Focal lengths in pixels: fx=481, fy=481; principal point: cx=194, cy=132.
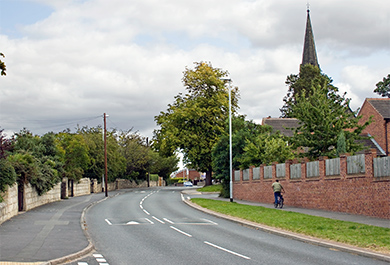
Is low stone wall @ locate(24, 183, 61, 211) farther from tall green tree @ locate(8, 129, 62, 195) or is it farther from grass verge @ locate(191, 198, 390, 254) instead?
grass verge @ locate(191, 198, 390, 254)

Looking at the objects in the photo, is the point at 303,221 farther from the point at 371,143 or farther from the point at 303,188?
the point at 371,143

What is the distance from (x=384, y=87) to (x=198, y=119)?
34774 millimetres

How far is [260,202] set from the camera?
35375 millimetres

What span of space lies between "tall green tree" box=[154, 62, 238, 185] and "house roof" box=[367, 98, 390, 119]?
1897 centimetres

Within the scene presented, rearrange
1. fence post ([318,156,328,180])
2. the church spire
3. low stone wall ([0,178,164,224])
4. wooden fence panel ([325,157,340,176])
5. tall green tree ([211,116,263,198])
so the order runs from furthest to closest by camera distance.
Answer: the church spire, tall green tree ([211,116,263,198]), fence post ([318,156,328,180]), wooden fence panel ([325,157,340,176]), low stone wall ([0,178,164,224])

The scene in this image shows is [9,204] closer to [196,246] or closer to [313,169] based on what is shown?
[196,246]

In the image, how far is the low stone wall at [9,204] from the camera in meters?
20.2

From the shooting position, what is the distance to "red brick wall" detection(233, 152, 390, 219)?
806 inches

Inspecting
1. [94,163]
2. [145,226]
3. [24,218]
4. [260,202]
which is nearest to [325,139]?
[260,202]

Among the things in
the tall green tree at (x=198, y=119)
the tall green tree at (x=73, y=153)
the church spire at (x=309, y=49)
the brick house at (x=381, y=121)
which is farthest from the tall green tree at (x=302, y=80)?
the tall green tree at (x=73, y=153)

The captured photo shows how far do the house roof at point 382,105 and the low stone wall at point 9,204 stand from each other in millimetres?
33556

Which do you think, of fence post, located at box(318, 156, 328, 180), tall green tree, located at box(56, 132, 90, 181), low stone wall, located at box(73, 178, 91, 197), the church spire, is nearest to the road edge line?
fence post, located at box(318, 156, 328, 180)

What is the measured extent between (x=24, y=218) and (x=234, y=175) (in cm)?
2290

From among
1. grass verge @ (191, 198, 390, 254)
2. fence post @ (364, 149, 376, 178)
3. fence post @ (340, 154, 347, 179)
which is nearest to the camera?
grass verge @ (191, 198, 390, 254)
